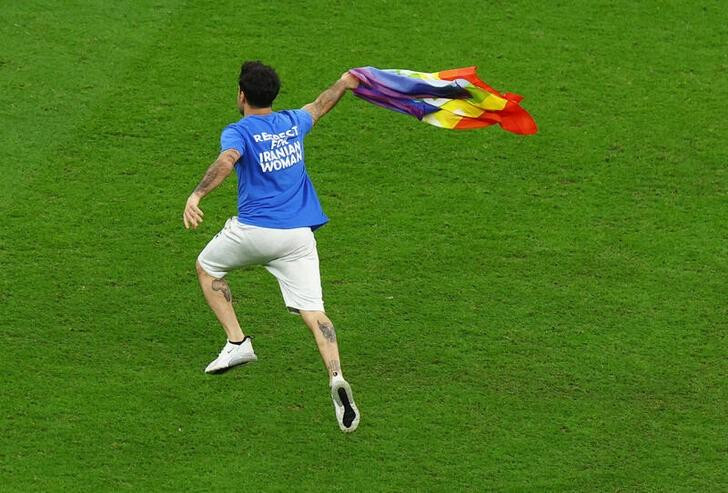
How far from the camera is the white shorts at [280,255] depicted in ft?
31.8

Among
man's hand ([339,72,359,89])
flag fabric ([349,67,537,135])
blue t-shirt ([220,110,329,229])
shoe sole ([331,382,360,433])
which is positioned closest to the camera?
blue t-shirt ([220,110,329,229])

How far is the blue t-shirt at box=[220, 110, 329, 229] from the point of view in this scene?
31.3 feet

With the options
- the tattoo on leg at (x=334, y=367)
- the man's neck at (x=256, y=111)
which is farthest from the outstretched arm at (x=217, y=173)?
the tattoo on leg at (x=334, y=367)

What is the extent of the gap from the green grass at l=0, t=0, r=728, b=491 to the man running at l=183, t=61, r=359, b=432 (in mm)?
858

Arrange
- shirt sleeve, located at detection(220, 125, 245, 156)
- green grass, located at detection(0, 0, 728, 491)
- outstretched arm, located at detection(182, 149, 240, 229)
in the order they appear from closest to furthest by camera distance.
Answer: outstretched arm, located at detection(182, 149, 240, 229), shirt sleeve, located at detection(220, 125, 245, 156), green grass, located at detection(0, 0, 728, 491)

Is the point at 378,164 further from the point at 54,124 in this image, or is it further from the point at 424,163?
the point at 54,124

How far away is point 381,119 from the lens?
1398 cm

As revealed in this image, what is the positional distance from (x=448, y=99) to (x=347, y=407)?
8.64ft

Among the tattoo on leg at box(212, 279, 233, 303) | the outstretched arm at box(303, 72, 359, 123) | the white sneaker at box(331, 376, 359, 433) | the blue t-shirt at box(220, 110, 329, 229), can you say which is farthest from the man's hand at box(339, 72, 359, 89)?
the white sneaker at box(331, 376, 359, 433)

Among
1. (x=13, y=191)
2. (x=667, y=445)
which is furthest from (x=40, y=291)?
(x=667, y=445)

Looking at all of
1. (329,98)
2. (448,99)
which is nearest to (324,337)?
(329,98)

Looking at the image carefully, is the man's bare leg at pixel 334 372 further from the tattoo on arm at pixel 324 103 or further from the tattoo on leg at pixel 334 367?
the tattoo on arm at pixel 324 103

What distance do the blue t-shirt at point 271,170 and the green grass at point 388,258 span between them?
4.97 ft

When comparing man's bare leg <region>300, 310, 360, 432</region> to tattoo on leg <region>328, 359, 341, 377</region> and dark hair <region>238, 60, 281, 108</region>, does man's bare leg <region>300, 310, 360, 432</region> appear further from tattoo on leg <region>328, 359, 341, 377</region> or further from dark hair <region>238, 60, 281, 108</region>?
dark hair <region>238, 60, 281, 108</region>
